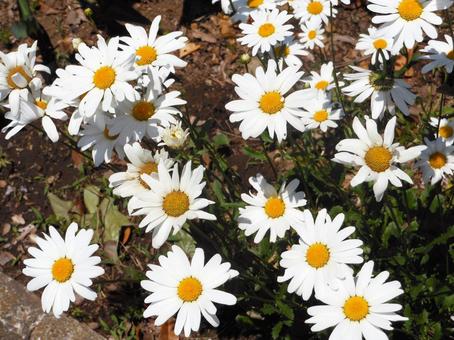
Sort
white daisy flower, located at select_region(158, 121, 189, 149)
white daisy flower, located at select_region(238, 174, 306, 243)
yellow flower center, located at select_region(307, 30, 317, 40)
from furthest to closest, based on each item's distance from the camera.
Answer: yellow flower center, located at select_region(307, 30, 317, 40) → white daisy flower, located at select_region(238, 174, 306, 243) → white daisy flower, located at select_region(158, 121, 189, 149)

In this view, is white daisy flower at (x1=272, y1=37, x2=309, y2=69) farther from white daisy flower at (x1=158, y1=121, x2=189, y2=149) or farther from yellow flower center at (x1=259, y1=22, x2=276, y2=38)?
white daisy flower at (x1=158, y1=121, x2=189, y2=149)

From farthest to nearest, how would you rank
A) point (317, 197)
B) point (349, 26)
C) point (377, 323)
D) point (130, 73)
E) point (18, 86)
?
point (349, 26)
point (317, 197)
point (18, 86)
point (130, 73)
point (377, 323)

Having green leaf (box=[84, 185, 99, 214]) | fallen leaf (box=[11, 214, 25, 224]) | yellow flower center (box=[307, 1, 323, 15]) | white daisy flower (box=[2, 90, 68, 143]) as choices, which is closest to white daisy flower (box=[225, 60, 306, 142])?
white daisy flower (box=[2, 90, 68, 143])

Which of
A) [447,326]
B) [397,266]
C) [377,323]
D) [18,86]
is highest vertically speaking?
[18,86]

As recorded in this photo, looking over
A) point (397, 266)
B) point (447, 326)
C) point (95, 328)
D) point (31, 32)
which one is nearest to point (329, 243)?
point (397, 266)

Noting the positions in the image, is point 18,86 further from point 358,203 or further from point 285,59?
point 358,203

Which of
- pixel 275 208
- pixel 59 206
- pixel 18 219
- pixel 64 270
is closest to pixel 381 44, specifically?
pixel 275 208
